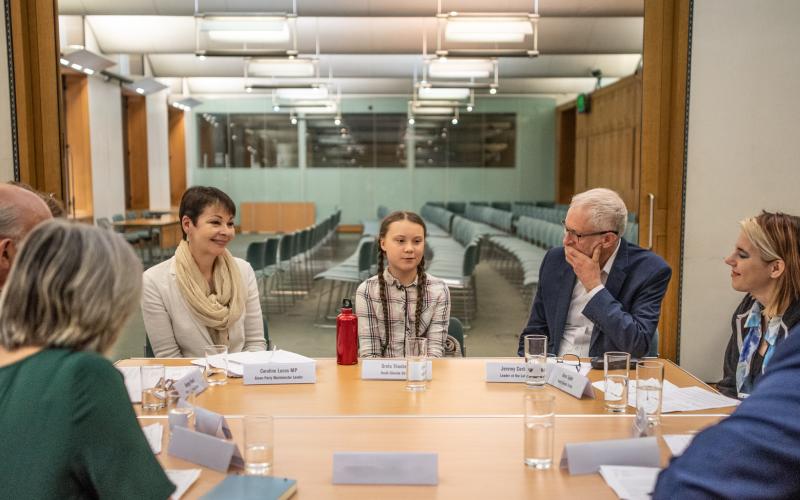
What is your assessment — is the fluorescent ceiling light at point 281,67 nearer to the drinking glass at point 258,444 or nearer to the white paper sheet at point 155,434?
the white paper sheet at point 155,434

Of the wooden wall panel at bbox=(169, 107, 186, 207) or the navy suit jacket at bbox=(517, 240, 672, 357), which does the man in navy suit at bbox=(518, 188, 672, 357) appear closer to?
the navy suit jacket at bbox=(517, 240, 672, 357)

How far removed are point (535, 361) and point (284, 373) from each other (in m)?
0.89

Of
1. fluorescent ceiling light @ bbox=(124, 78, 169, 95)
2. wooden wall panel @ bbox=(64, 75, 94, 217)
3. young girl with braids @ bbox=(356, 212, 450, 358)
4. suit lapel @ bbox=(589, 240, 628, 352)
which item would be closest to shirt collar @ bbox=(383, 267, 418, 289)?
young girl with braids @ bbox=(356, 212, 450, 358)

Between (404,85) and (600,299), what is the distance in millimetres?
12751

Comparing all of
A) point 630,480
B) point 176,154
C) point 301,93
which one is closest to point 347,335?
point 630,480

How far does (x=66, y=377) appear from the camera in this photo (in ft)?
3.95

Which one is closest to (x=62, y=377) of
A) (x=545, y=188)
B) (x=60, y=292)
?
(x=60, y=292)

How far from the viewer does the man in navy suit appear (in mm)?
2844

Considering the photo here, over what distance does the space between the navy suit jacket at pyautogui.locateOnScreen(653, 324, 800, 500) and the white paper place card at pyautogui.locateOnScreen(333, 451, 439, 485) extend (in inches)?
30.5

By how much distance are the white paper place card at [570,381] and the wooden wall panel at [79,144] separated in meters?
11.2

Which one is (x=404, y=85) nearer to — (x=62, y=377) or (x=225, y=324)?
(x=225, y=324)

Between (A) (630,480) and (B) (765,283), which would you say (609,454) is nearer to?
(A) (630,480)

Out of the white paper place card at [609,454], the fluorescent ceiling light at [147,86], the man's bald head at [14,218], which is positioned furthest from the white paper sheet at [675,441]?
the fluorescent ceiling light at [147,86]

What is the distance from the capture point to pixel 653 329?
291 cm
